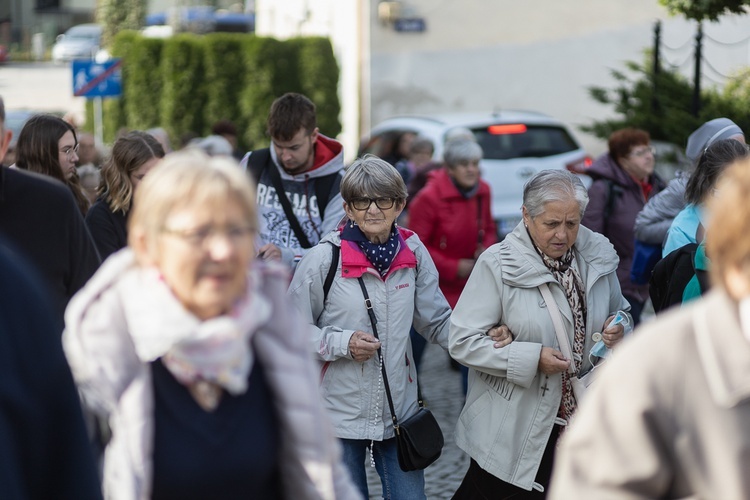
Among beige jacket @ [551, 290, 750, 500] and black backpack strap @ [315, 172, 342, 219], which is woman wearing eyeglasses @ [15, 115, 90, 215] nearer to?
black backpack strap @ [315, 172, 342, 219]

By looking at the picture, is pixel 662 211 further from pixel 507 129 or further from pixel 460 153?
pixel 507 129

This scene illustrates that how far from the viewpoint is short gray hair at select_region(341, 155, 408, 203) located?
16.4 ft

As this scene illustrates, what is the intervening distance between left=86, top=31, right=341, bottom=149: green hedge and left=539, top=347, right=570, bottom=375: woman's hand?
19.1m

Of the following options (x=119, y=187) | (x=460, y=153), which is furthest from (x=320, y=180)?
(x=460, y=153)

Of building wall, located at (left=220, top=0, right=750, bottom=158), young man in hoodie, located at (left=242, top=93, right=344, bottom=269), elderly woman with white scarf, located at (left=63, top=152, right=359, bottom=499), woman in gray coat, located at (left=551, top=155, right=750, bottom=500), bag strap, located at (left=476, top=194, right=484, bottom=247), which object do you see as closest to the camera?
woman in gray coat, located at (left=551, top=155, right=750, bottom=500)

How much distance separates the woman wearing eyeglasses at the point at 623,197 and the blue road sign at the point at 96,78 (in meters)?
9.83

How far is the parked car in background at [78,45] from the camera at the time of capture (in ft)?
159

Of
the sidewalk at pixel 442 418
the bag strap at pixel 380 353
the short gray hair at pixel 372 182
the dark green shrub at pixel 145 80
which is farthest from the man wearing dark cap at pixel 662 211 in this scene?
the dark green shrub at pixel 145 80

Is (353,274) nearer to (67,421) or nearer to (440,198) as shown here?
(67,421)

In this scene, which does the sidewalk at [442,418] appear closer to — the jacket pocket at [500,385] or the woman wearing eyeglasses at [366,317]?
the woman wearing eyeglasses at [366,317]

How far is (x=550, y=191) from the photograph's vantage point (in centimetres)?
477

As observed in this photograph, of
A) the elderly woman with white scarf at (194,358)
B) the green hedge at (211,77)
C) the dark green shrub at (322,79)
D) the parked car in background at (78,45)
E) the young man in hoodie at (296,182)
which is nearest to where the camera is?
the elderly woman with white scarf at (194,358)

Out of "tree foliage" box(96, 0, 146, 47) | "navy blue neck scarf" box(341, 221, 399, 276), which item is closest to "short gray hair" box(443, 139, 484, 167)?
"navy blue neck scarf" box(341, 221, 399, 276)

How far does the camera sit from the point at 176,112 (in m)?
24.2
